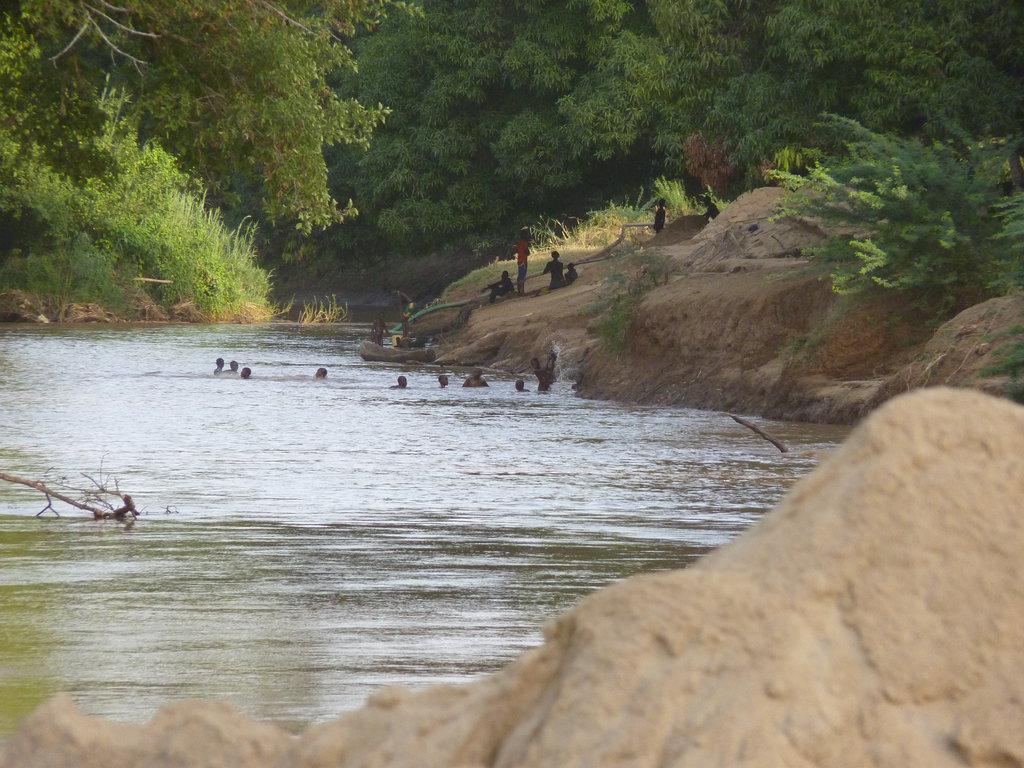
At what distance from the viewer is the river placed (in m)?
6.53

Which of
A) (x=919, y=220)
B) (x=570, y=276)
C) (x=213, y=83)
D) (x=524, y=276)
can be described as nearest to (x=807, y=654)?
(x=213, y=83)

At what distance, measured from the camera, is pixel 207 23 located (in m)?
13.3

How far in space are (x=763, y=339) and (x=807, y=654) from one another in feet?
60.1

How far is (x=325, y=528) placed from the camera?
35.4 ft

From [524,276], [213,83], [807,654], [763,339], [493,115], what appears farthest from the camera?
[493,115]

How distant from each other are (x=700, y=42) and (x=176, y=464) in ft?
57.5

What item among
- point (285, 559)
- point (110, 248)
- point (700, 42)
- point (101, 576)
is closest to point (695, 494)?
point (285, 559)

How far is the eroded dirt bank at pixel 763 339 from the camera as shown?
16.7 metres

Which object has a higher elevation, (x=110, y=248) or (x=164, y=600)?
(x=110, y=248)

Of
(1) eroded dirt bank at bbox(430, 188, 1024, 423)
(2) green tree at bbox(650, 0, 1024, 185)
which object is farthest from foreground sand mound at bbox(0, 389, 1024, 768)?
(2) green tree at bbox(650, 0, 1024, 185)

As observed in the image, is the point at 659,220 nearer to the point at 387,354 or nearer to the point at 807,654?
the point at 387,354

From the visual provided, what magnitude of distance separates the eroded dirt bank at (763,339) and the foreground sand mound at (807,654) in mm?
12244

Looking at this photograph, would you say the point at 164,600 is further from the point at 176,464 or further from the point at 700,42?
the point at 700,42

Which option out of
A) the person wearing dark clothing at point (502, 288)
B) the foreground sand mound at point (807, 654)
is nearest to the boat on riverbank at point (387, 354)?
the person wearing dark clothing at point (502, 288)
